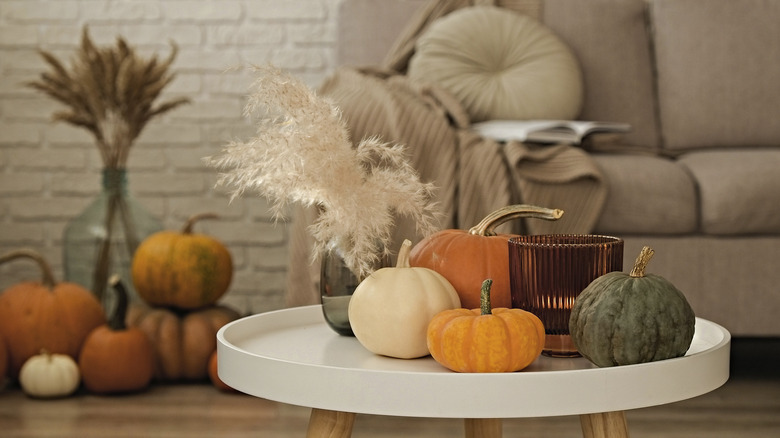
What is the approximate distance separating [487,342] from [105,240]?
6.15 feet

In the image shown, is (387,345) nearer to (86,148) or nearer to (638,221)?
(638,221)

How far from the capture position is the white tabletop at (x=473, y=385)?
726 mm

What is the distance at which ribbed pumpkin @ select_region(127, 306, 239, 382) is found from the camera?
2.26m

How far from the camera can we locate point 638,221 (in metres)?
2.10

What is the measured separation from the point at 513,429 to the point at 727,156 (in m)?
0.97

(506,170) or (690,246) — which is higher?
(506,170)

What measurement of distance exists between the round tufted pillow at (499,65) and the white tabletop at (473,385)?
1751 millimetres

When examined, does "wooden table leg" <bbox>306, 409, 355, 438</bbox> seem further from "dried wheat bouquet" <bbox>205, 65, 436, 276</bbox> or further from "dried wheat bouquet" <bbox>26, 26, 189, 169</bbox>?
"dried wheat bouquet" <bbox>26, 26, 189, 169</bbox>

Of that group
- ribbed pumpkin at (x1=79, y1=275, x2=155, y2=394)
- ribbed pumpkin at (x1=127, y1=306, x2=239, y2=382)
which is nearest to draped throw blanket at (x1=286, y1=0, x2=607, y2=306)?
ribbed pumpkin at (x1=127, y1=306, x2=239, y2=382)

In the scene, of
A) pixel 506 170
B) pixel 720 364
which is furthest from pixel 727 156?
pixel 720 364

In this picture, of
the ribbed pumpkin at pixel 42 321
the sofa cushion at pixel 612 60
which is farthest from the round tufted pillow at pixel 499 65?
the ribbed pumpkin at pixel 42 321

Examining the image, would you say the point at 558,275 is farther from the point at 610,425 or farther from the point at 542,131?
the point at 542,131

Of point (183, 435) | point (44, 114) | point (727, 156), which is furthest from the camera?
point (44, 114)

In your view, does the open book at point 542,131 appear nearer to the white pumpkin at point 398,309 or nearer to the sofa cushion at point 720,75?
the sofa cushion at point 720,75
